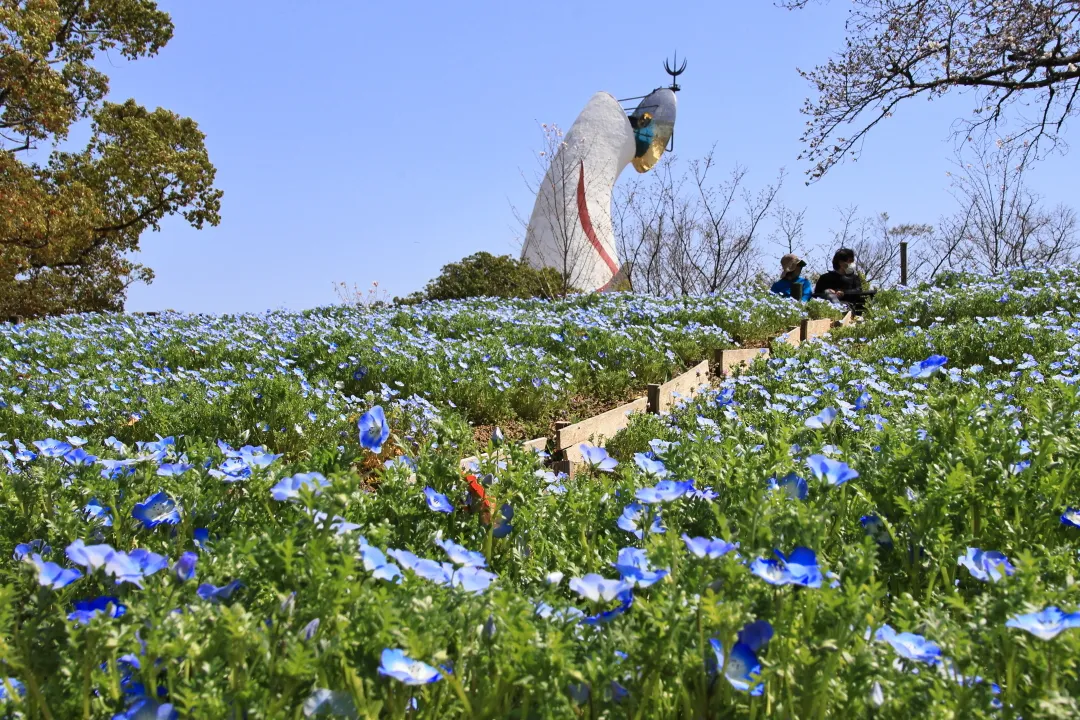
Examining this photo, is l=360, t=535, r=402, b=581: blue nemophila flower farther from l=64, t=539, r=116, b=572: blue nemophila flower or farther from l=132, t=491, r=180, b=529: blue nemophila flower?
l=132, t=491, r=180, b=529: blue nemophila flower

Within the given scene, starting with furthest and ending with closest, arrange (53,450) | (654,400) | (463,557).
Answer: (654,400) < (53,450) < (463,557)

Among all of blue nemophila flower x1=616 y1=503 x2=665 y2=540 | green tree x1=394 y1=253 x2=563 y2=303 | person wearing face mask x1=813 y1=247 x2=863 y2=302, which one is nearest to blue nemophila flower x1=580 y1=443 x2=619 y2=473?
blue nemophila flower x1=616 y1=503 x2=665 y2=540

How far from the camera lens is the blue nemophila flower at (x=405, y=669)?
3.92ft

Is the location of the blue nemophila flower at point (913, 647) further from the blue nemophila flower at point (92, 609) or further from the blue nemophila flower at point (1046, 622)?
the blue nemophila flower at point (92, 609)

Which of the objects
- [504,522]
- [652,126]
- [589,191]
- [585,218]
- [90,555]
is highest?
[652,126]

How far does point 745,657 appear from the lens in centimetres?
127

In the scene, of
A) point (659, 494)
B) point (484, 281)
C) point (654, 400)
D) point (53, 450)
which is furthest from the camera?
point (484, 281)

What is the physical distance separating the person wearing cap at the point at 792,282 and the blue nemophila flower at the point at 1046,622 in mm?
10992

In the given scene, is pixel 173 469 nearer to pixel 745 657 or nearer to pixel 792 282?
pixel 745 657

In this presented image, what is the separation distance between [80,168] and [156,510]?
68.0 feet

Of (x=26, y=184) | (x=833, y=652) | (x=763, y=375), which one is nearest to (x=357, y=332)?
(x=763, y=375)

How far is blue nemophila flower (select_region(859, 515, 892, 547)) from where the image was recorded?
200cm

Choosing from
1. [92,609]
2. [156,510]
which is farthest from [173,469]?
[92,609]

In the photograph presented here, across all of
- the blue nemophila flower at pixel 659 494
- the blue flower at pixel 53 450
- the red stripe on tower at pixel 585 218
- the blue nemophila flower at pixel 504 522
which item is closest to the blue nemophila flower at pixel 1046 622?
the blue nemophila flower at pixel 659 494
